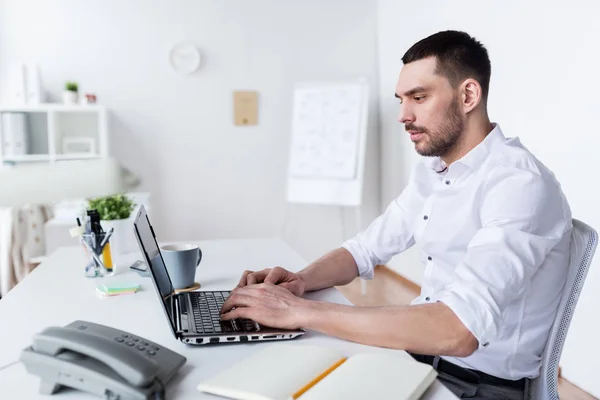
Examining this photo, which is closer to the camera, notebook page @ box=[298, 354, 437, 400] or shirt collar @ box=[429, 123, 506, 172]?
notebook page @ box=[298, 354, 437, 400]

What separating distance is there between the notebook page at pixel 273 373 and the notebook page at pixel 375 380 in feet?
0.10

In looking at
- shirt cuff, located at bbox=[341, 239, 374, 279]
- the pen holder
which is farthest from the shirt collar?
the pen holder

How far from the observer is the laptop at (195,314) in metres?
1.04

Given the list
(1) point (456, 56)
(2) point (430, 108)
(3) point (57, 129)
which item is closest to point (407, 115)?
(2) point (430, 108)

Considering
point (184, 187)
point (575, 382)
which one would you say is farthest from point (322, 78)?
point (575, 382)

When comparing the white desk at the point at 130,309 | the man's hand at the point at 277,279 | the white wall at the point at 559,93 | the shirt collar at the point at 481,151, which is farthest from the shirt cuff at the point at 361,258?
the white wall at the point at 559,93

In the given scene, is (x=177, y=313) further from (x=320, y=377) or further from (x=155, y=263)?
(x=320, y=377)

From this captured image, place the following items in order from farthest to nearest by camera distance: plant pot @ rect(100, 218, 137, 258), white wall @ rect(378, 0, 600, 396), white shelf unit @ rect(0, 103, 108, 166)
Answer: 1. white shelf unit @ rect(0, 103, 108, 166)
2. white wall @ rect(378, 0, 600, 396)
3. plant pot @ rect(100, 218, 137, 258)

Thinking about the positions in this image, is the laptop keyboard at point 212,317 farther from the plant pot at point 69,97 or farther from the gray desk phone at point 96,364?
the plant pot at point 69,97

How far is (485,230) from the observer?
1.12 meters

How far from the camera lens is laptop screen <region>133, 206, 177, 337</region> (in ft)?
3.60

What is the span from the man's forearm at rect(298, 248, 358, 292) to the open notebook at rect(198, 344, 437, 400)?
45 centimetres

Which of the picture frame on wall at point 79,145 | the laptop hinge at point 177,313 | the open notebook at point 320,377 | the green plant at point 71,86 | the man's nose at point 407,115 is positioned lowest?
the laptop hinge at point 177,313

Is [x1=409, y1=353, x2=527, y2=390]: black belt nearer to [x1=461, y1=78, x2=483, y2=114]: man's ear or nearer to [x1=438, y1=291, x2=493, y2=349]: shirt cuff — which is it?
[x1=438, y1=291, x2=493, y2=349]: shirt cuff
